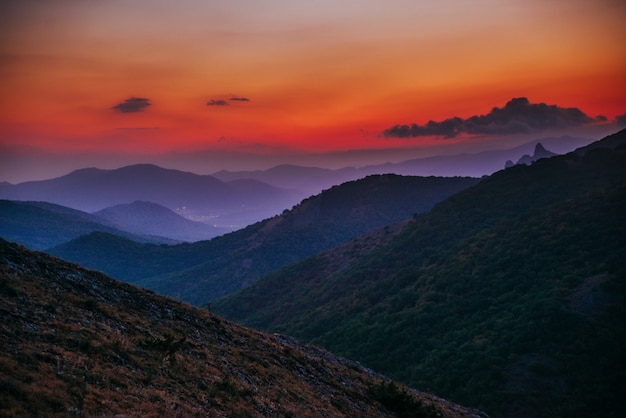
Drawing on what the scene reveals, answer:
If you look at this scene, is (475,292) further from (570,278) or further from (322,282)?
(322,282)

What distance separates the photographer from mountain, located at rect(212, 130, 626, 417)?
49.9 meters

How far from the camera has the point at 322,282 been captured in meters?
128

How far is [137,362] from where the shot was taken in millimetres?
19359

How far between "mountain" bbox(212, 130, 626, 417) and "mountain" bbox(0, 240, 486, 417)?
21750mm

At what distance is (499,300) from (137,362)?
65.6 metres

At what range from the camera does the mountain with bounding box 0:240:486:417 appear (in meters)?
15.0

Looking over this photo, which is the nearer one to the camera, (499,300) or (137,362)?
(137,362)

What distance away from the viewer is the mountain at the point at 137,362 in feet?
49.2

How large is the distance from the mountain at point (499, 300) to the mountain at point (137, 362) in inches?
856

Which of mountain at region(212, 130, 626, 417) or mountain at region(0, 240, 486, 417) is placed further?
mountain at region(212, 130, 626, 417)

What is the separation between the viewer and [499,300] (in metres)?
70.0

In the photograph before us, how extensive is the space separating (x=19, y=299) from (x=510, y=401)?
5020 centimetres

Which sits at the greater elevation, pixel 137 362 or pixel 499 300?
pixel 137 362

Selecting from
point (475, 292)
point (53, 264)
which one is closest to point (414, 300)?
point (475, 292)
